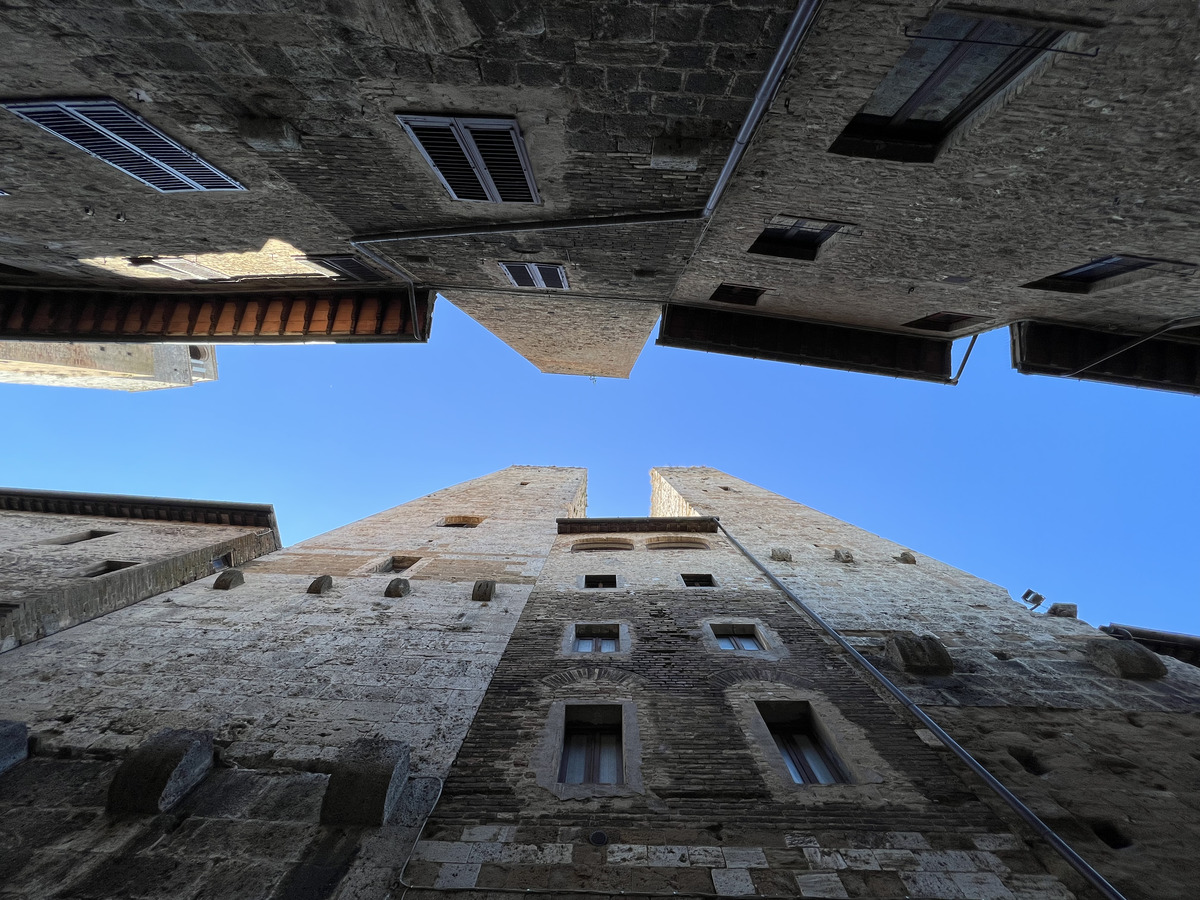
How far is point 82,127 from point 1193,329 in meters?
15.7

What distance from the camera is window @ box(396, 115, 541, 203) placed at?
4863 millimetres

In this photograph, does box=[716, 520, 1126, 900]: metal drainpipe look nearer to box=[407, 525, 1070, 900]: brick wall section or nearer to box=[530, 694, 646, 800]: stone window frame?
box=[407, 525, 1070, 900]: brick wall section

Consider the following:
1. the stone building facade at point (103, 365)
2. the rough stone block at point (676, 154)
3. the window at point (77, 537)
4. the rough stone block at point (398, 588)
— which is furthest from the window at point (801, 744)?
the stone building facade at point (103, 365)

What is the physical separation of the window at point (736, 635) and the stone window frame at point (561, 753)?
285cm

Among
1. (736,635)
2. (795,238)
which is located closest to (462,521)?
(736,635)

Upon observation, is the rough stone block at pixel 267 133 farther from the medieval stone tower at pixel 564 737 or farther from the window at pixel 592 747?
the window at pixel 592 747

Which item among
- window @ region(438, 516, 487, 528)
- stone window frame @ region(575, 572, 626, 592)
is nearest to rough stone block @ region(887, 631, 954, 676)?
stone window frame @ region(575, 572, 626, 592)

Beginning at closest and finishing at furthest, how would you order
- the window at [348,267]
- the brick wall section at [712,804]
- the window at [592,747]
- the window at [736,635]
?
1. the brick wall section at [712,804]
2. the window at [592,747]
3. the window at [348,267]
4. the window at [736,635]

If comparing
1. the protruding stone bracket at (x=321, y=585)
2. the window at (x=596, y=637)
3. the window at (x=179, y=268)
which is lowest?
the window at (x=596, y=637)

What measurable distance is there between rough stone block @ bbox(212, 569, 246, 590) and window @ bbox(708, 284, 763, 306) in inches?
436

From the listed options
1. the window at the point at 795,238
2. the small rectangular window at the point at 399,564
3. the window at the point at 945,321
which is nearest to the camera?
the window at the point at 795,238

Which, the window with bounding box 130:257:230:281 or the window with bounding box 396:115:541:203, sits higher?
the window with bounding box 396:115:541:203

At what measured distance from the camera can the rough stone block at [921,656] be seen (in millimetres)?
7504

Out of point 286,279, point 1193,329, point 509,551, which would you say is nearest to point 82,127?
point 286,279
